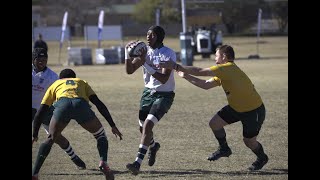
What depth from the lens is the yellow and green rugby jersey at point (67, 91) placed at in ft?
29.9

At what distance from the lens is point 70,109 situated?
9.01 meters

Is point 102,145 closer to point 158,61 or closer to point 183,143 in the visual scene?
point 158,61

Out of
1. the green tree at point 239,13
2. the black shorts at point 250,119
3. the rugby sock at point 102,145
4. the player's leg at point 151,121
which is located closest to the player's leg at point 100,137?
the rugby sock at point 102,145

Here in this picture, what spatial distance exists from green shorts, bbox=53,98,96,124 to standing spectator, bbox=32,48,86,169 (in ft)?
5.01

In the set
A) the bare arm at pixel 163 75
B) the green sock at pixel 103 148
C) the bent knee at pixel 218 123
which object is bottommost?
the green sock at pixel 103 148

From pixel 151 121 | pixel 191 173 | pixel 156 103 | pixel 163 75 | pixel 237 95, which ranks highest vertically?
pixel 163 75

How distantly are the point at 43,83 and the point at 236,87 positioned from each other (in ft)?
9.72

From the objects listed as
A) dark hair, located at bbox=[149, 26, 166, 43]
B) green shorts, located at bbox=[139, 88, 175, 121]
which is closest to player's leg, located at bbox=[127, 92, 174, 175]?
green shorts, located at bbox=[139, 88, 175, 121]

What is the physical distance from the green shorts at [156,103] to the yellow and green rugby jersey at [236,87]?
2.46 feet

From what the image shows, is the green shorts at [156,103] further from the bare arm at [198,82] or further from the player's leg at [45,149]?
the player's leg at [45,149]

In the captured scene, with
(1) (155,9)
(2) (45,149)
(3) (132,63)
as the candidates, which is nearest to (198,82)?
(3) (132,63)
